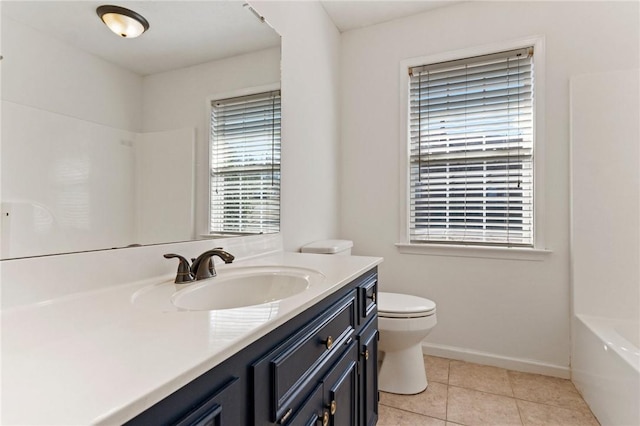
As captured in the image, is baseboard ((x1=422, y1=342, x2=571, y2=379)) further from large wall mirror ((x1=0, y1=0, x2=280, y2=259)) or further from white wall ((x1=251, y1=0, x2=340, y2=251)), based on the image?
large wall mirror ((x1=0, y1=0, x2=280, y2=259))

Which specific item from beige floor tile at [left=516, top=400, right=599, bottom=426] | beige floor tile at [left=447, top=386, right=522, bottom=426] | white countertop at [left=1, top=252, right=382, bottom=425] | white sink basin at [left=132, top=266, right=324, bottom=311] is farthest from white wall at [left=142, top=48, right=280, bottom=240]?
beige floor tile at [left=516, top=400, right=599, bottom=426]

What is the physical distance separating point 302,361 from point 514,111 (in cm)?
215

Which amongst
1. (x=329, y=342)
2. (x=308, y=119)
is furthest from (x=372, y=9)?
(x=329, y=342)

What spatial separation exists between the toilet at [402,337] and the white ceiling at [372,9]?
170 centimetres

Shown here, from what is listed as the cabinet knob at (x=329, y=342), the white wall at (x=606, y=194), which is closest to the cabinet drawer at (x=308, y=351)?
the cabinet knob at (x=329, y=342)

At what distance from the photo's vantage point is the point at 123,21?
3.15ft

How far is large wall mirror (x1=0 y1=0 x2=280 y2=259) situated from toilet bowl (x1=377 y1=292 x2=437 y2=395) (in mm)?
1118

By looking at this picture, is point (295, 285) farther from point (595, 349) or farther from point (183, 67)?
point (595, 349)

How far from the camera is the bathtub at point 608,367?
4.49 feet

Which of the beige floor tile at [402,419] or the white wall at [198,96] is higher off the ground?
the white wall at [198,96]

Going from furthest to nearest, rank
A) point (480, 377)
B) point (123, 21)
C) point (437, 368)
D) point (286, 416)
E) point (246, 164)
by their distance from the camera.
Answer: point (437, 368) < point (480, 377) < point (246, 164) < point (123, 21) < point (286, 416)

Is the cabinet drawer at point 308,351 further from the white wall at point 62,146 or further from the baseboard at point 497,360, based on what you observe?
the baseboard at point 497,360

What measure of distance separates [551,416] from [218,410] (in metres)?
1.89

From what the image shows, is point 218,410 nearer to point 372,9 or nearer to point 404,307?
point 404,307
